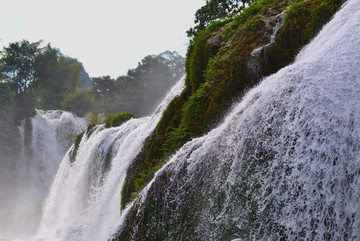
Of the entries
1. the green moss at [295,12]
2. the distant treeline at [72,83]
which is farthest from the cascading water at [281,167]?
the distant treeline at [72,83]

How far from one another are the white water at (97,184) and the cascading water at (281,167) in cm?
191

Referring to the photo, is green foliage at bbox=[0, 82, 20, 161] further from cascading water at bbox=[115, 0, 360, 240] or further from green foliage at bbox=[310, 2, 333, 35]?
green foliage at bbox=[310, 2, 333, 35]

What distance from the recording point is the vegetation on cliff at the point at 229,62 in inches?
239

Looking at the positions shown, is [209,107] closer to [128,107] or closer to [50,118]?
[50,118]

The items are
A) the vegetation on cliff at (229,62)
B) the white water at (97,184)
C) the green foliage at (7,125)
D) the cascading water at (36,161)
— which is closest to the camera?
the vegetation on cliff at (229,62)

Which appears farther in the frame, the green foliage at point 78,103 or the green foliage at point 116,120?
the green foliage at point 78,103

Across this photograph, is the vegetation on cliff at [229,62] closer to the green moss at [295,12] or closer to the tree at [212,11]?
the green moss at [295,12]

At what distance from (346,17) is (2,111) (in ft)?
86.6

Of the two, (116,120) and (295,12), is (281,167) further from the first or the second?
(116,120)

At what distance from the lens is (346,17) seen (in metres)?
4.59

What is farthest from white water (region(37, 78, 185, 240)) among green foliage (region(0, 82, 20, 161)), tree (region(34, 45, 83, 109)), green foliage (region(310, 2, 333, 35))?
tree (region(34, 45, 83, 109))

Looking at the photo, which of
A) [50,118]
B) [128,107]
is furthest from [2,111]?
Answer: [128,107]

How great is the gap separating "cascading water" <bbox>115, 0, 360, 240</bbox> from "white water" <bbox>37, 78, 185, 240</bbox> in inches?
75.2

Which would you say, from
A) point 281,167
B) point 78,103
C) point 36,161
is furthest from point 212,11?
point 78,103
